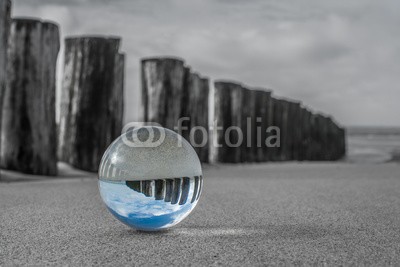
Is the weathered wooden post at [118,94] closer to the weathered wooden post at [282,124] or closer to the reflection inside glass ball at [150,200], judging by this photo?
the reflection inside glass ball at [150,200]

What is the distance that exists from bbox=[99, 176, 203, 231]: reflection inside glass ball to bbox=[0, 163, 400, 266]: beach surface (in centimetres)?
8

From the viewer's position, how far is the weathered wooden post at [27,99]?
467 cm

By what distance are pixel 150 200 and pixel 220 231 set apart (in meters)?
0.38

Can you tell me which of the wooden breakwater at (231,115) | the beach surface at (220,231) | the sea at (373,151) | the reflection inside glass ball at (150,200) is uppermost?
the wooden breakwater at (231,115)

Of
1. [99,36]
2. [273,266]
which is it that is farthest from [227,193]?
[99,36]

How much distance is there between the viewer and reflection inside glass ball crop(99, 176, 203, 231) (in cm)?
214

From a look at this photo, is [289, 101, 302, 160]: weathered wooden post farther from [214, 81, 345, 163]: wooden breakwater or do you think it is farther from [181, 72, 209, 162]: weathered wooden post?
[181, 72, 209, 162]: weathered wooden post

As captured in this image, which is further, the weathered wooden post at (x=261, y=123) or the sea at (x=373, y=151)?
the sea at (x=373, y=151)

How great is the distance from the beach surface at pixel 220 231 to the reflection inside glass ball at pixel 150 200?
8 centimetres

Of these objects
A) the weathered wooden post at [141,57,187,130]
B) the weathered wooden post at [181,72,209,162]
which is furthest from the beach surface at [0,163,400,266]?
the weathered wooden post at [181,72,209,162]

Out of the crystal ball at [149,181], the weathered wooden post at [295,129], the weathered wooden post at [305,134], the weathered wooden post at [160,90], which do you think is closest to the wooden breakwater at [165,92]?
the weathered wooden post at [160,90]

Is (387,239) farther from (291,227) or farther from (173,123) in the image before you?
(173,123)

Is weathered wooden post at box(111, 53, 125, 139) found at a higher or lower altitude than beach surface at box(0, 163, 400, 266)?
higher

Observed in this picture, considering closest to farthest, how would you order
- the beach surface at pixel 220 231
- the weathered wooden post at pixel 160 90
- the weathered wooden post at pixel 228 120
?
the beach surface at pixel 220 231, the weathered wooden post at pixel 160 90, the weathered wooden post at pixel 228 120
